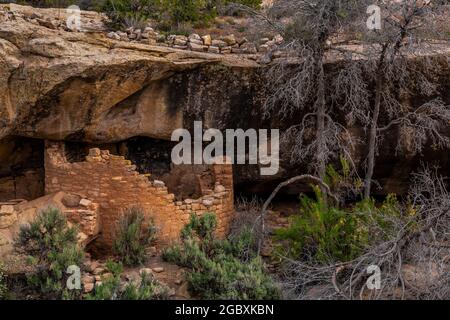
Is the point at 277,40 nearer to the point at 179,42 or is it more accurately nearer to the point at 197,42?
the point at 197,42

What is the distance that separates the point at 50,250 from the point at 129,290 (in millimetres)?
1551

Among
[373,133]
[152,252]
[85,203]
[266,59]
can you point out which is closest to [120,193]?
[85,203]

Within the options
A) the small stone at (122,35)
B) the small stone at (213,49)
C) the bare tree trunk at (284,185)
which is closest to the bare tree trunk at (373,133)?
the bare tree trunk at (284,185)

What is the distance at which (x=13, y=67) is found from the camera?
9.27 metres

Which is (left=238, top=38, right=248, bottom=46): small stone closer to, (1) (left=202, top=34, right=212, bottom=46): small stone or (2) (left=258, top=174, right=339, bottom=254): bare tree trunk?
(1) (left=202, top=34, right=212, bottom=46): small stone

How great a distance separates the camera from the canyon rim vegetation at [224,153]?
824cm

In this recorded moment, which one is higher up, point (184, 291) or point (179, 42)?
point (179, 42)

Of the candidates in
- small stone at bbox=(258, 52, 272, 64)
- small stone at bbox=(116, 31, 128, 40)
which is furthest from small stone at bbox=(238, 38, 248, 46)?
small stone at bbox=(116, 31, 128, 40)

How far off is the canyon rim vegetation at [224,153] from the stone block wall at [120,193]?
2cm

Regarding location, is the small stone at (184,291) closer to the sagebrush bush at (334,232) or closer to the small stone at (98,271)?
the small stone at (98,271)

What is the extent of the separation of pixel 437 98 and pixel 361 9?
5.61 feet

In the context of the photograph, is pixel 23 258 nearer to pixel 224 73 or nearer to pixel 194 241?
pixel 194 241

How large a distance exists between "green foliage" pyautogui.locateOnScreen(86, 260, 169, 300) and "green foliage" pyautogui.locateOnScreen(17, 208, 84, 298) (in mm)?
422

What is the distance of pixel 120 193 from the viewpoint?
962cm
